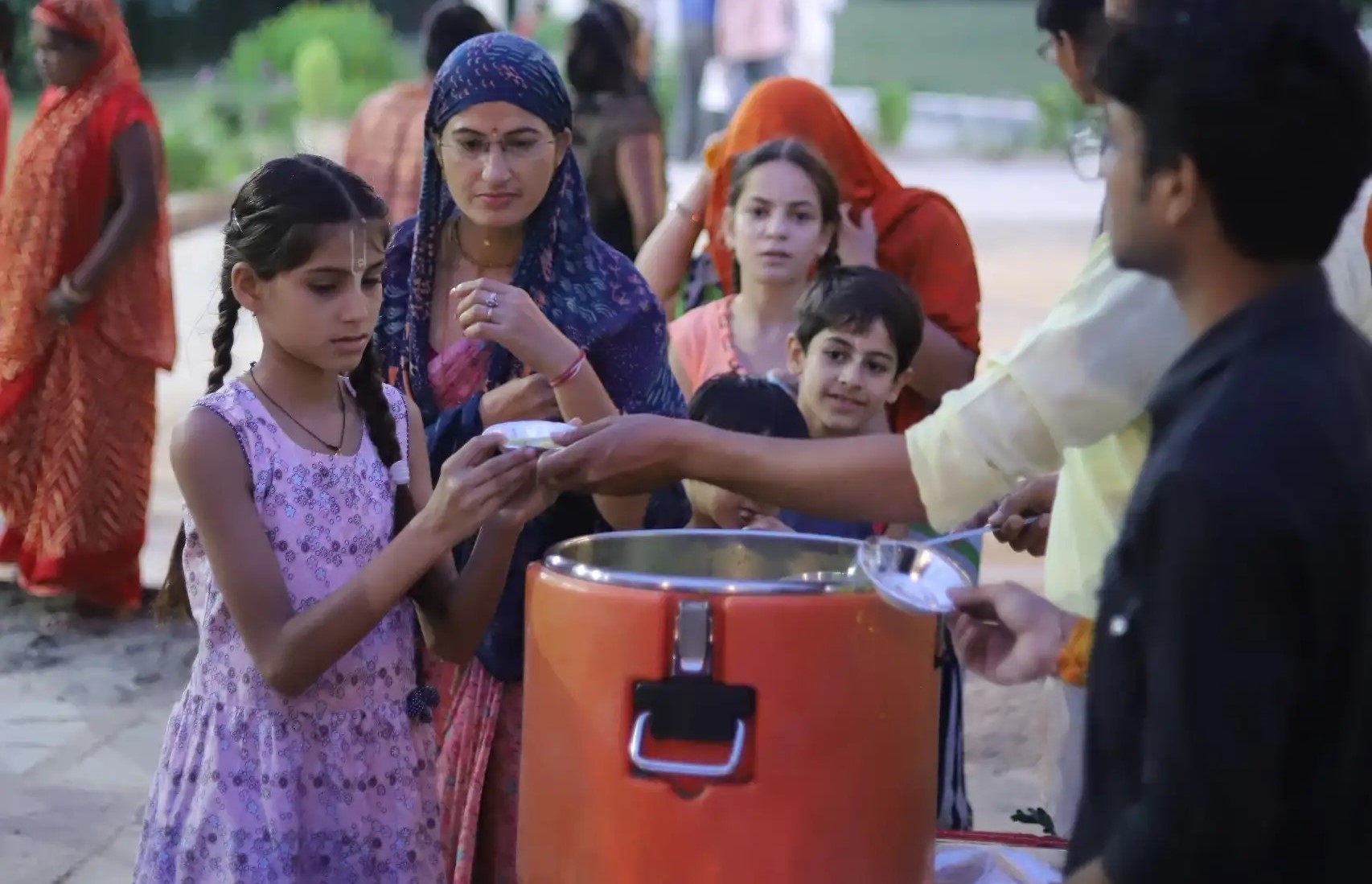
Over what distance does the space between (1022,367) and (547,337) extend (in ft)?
2.49

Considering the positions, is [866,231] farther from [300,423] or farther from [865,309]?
[300,423]

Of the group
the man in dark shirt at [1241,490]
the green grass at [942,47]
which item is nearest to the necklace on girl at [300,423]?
the man in dark shirt at [1241,490]

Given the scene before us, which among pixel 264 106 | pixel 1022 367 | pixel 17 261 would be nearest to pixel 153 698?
pixel 17 261

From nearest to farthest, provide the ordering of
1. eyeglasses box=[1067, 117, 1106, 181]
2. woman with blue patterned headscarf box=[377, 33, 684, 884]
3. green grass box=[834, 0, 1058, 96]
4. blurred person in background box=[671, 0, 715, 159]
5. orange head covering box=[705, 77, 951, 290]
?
1. eyeglasses box=[1067, 117, 1106, 181]
2. woman with blue patterned headscarf box=[377, 33, 684, 884]
3. orange head covering box=[705, 77, 951, 290]
4. blurred person in background box=[671, 0, 715, 159]
5. green grass box=[834, 0, 1058, 96]

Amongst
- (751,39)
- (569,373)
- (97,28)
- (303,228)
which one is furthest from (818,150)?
(751,39)

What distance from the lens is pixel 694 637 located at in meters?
1.73

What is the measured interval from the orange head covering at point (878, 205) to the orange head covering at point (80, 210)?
1735 millimetres

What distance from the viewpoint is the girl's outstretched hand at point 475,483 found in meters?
2.10

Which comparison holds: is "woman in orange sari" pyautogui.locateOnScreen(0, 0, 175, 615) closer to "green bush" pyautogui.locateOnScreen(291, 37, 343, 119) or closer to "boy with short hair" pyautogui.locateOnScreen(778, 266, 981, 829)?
"boy with short hair" pyautogui.locateOnScreen(778, 266, 981, 829)

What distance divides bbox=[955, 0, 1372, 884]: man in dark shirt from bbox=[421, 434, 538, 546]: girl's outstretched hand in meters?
0.88

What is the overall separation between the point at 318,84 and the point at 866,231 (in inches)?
537

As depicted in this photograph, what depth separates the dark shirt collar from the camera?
4.41 ft

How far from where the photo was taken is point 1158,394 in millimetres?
1398


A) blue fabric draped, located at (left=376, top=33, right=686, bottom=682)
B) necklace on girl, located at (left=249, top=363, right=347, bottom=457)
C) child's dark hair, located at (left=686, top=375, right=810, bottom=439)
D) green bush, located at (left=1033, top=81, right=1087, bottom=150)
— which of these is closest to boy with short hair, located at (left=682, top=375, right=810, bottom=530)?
child's dark hair, located at (left=686, top=375, right=810, bottom=439)
